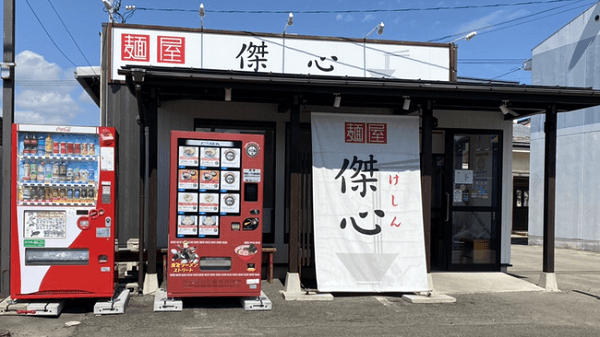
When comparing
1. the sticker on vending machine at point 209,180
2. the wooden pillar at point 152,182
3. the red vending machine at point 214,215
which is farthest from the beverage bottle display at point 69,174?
the sticker on vending machine at point 209,180

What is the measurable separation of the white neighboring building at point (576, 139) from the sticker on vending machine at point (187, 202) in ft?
40.0

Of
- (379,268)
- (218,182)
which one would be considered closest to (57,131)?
(218,182)

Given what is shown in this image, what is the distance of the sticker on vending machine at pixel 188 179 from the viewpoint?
6426mm

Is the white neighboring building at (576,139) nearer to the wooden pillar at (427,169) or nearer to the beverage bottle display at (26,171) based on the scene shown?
the wooden pillar at (427,169)

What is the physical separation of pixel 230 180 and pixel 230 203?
0.31m

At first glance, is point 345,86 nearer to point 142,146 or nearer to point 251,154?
point 251,154

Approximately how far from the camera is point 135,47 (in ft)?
29.8

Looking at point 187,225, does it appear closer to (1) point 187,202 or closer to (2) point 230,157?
(1) point 187,202

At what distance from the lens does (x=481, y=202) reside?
9133 millimetres

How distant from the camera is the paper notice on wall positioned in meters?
7.14

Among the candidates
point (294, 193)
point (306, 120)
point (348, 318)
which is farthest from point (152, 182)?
point (348, 318)

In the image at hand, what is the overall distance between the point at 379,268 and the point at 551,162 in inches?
133

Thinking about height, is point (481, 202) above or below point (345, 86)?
below

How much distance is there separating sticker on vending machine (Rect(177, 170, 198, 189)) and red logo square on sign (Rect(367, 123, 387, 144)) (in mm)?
2702
